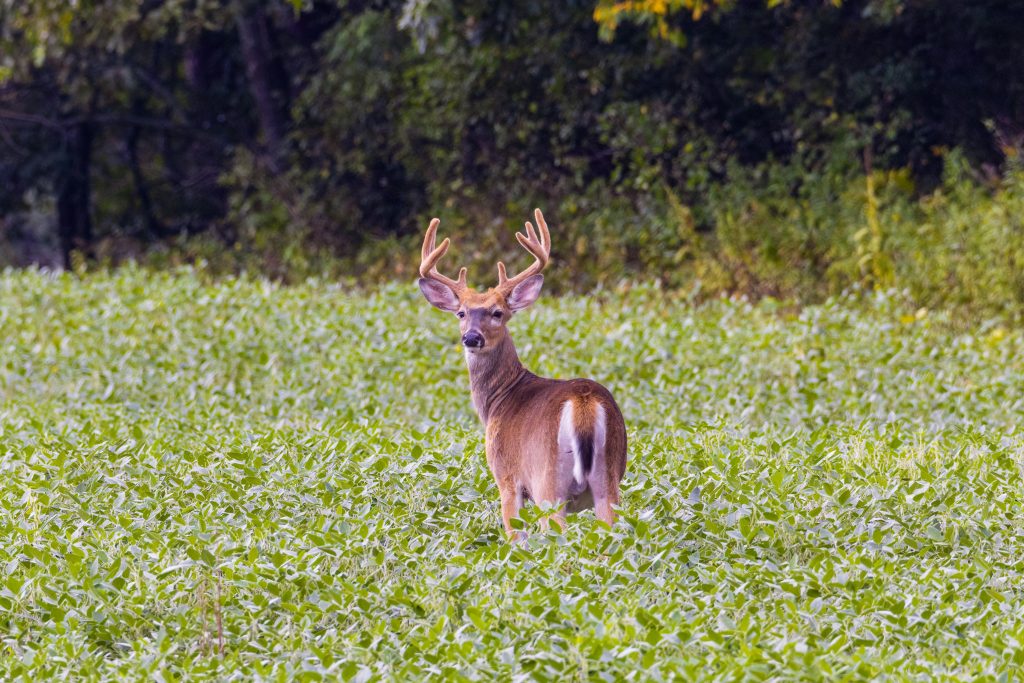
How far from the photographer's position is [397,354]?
1158 centimetres

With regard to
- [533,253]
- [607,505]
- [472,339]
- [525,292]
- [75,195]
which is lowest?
[75,195]

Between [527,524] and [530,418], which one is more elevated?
[530,418]

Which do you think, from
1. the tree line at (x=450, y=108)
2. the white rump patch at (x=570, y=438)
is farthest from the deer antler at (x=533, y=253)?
the tree line at (x=450, y=108)

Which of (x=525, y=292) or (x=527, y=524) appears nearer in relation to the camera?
(x=527, y=524)

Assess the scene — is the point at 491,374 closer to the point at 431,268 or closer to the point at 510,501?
the point at 431,268

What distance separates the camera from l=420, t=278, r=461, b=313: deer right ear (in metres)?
6.77

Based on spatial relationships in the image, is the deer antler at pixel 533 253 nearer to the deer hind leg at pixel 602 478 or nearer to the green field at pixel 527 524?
the green field at pixel 527 524

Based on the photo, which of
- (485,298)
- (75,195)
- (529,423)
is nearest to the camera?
(529,423)

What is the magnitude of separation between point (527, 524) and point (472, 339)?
3.59 ft

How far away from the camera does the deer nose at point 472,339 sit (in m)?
6.45

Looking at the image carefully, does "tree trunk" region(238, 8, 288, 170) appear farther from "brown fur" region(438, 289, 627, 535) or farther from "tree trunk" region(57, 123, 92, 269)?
"brown fur" region(438, 289, 627, 535)

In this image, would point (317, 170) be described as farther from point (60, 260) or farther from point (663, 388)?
point (663, 388)

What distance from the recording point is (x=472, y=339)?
6.45 meters

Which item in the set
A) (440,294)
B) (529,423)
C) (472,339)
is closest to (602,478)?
(529,423)
